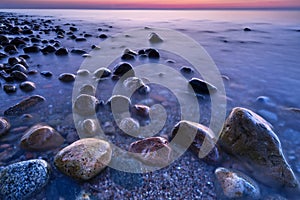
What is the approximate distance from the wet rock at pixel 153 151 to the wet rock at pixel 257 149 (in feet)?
2.43

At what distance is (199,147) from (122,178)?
3.11 feet

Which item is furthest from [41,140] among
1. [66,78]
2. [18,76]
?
[18,76]

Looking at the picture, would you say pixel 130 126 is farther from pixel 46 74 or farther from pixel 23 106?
pixel 46 74

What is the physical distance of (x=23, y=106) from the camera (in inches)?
131

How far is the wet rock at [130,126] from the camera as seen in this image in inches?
111


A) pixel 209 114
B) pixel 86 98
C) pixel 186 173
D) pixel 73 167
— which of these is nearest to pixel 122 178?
pixel 73 167

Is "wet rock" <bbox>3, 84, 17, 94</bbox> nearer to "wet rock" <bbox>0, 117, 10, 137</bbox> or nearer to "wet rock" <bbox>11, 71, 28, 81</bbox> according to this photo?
"wet rock" <bbox>11, 71, 28, 81</bbox>

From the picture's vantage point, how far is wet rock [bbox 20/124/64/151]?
96.1 inches

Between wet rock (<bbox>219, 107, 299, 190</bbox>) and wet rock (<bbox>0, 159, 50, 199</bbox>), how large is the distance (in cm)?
203

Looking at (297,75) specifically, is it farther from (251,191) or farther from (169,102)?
(251,191)

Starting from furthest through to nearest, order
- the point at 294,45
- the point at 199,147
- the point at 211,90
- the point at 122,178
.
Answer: the point at 294,45, the point at 211,90, the point at 199,147, the point at 122,178

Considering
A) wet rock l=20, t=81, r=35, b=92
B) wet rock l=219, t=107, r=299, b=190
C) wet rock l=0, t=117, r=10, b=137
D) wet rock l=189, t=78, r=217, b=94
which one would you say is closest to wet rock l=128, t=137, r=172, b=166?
wet rock l=219, t=107, r=299, b=190

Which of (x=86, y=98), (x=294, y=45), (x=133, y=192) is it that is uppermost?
(x=294, y=45)

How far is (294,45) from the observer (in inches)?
389
